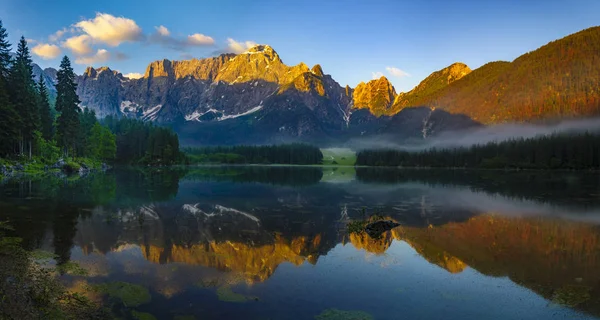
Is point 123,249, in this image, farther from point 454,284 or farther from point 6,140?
point 6,140

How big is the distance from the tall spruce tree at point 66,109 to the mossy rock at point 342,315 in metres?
126

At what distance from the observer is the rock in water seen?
1458 inches

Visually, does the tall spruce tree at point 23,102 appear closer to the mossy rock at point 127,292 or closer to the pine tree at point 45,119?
the pine tree at point 45,119

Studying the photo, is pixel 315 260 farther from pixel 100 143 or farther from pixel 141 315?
pixel 100 143

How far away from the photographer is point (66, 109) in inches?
4756

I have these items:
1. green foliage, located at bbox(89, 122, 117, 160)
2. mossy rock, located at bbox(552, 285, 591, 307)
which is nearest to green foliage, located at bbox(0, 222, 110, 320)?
mossy rock, located at bbox(552, 285, 591, 307)

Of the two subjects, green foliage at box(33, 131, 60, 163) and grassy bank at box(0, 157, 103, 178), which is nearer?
grassy bank at box(0, 157, 103, 178)

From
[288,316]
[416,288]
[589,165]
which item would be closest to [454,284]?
[416,288]

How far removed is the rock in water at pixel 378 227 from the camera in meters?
37.0

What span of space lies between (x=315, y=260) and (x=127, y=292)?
1303cm

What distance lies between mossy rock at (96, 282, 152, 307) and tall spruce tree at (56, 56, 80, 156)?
388 feet

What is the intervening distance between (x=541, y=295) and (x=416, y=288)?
266 inches

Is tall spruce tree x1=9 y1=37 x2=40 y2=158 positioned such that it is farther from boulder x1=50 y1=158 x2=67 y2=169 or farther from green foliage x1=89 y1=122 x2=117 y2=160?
green foliage x1=89 y1=122 x2=117 y2=160

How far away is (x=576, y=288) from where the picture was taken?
70.1 feet
